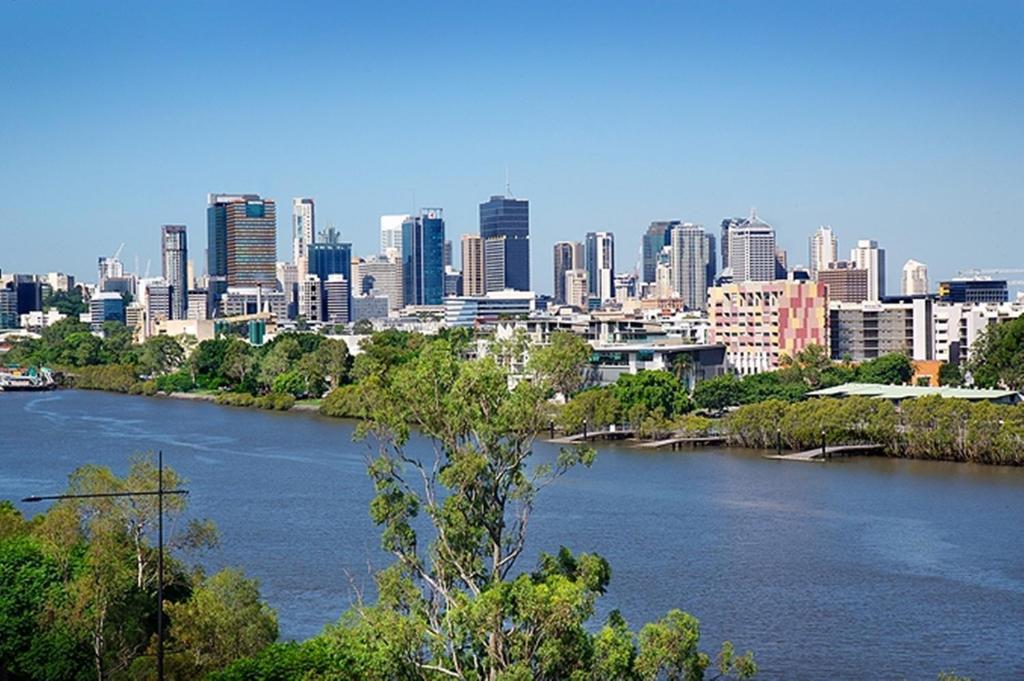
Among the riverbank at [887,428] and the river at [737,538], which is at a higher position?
the riverbank at [887,428]

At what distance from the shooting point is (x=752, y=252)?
38.8m

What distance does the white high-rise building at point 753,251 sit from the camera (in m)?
38.5

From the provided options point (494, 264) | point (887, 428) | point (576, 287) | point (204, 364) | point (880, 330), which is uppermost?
point (494, 264)

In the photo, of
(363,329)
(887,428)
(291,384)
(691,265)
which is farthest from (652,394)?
(691,265)

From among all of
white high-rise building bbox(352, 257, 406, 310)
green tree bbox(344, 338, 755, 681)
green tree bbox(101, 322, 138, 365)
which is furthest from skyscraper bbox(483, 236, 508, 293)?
green tree bbox(344, 338, 755, 681)

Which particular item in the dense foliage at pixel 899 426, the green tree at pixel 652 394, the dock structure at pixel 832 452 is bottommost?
the dock structure at pixel 832 452

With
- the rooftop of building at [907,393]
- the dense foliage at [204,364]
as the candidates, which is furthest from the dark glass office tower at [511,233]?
the rooftop of building at [907,393]

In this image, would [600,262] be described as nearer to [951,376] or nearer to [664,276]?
[664,276]

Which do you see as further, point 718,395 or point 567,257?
point 567,257

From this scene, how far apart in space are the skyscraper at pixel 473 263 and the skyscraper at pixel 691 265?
496 centimetres

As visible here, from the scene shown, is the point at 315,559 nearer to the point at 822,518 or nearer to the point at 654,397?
the point at 822,518

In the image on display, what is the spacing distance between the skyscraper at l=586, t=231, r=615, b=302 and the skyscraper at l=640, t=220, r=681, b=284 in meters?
1.17

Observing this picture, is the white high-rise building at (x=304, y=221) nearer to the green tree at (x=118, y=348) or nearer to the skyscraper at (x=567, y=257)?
the skyscraper at (x=567, y=257)

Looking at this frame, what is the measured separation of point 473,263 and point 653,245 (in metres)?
7.06
